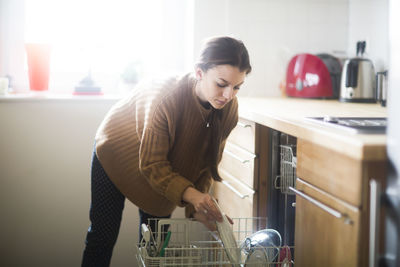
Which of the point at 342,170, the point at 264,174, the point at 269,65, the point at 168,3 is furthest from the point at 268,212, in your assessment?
the point at 168,3

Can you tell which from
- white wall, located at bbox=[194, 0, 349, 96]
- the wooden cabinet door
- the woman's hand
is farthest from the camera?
white wall, located at bbox=[194, 0, 349, 96]

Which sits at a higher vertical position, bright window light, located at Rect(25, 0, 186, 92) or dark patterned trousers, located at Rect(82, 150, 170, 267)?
bright window light, located at Rect(25, 0, 186, 92)

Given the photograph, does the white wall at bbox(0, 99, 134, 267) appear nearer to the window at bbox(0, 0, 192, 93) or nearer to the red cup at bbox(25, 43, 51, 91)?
the red cup at bbox(25, 43, 51, 91)

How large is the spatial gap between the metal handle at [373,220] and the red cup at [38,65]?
1980mm

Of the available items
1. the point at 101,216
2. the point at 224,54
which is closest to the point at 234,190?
the point at 101,216

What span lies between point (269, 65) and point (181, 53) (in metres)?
0.51

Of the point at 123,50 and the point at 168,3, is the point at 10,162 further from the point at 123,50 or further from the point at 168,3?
the point at 168,3

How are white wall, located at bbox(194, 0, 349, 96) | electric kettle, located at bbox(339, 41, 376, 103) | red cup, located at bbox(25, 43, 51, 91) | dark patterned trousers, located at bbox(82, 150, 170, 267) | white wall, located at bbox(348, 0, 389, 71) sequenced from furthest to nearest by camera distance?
white wall, located at bbox(194, 0, 349, 96), red cup, located at bbox(25, 43, 51, 91), white wall, located at bbox(348, 0, 389, 71), electric kettle, located at bbox(339, 41, 376, 103), dark patterned trousers, located at bbox(82, 150, 170, 267)

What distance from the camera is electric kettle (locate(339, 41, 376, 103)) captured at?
2326 mm

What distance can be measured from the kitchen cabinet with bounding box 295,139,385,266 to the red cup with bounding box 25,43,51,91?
1.64 m

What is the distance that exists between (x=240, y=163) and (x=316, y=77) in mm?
781

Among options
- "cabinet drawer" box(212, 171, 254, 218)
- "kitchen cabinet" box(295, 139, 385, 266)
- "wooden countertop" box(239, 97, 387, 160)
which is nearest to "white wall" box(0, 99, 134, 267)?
"cabinet drawer" box(212, 171, 254, 218)

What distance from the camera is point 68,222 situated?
8.56 ft

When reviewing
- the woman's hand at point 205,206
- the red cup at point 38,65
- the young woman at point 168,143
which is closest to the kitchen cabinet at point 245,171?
the young woman at point 168,143
